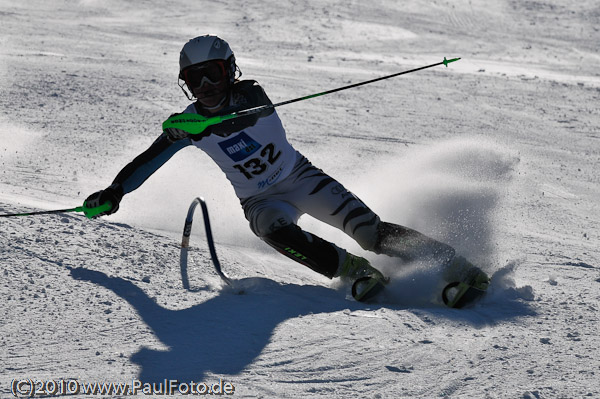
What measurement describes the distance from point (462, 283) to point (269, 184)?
1456 mm

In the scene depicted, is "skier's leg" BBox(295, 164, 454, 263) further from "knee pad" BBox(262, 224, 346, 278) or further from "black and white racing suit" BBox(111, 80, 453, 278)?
"knee pad" BBox(262, 224, 346, 278)

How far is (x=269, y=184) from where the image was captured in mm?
5301

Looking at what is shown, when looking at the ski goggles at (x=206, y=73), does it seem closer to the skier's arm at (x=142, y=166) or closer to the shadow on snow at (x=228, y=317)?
the skier's arm at (x=142, y=166)

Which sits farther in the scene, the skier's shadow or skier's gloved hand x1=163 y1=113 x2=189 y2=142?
skier's gloved hand x1=163 y1=113 x2=189 y2=142

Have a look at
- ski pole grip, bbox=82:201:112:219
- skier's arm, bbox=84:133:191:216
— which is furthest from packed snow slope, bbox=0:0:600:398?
skier's arm, bbox=84:133:191:216

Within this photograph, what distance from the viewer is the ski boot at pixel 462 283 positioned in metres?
4.54

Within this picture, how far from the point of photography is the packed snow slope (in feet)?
12.0

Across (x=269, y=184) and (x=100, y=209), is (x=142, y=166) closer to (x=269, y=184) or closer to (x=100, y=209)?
(x=100, y=209)

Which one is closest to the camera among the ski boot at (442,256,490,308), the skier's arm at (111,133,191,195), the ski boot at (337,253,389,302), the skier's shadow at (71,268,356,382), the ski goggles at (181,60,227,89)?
the skier's shadow at (71,268,356,382)

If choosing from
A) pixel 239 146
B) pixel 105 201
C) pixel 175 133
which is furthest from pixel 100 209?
pixel 239 146

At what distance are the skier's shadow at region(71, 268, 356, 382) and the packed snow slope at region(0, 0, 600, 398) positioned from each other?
1 cm

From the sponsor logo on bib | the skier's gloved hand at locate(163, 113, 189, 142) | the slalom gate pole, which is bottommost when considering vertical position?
the slalom gate pole

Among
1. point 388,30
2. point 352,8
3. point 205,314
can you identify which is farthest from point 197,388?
point 352,8

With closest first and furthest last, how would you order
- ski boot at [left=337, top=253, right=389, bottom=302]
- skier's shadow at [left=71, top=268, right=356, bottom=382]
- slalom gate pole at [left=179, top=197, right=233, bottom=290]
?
skier's shadow at [left=71, top=268, right=356, bottom=382], ski boot at [left=337, top=253, right=389, bottom=302], slalom gate pole at [left=179, top=197, right=233, bottom=290]
